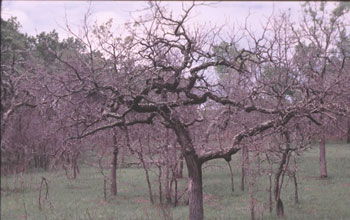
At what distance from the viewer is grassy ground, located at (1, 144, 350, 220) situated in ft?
41.7

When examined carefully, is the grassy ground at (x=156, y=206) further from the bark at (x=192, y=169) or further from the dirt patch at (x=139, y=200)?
the bark at (x=192, y=169)

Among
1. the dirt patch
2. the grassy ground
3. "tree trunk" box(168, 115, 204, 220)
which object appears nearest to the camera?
"tree trunk" box(168, 115, 204, 220)

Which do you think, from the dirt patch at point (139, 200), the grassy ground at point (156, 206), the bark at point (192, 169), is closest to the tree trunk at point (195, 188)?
the bark at point (192, 169)

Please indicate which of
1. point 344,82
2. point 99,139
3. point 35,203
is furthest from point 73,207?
point 344,82

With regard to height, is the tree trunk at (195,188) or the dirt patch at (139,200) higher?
the tree trunk at (195,188)

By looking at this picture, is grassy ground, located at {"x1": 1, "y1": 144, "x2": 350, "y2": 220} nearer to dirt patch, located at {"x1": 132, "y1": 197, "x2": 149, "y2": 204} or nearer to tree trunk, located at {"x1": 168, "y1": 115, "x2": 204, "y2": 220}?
dirt patch, located at {"x1": 132, "y1": 197, "x2": 149, "y2": 204}

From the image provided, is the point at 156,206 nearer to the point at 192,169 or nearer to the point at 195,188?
the point at 195,188

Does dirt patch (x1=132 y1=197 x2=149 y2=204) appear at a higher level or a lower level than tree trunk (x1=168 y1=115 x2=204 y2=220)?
lower

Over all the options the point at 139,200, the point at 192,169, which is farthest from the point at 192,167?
the point at 139,200

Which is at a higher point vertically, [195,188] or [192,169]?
[192,169]

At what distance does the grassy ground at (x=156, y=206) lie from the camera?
12.7m

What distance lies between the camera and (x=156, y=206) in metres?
14.9

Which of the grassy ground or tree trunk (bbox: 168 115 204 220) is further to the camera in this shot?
the grassy ground

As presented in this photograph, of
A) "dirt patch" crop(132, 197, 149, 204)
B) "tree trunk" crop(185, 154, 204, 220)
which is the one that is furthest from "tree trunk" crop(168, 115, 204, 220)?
"dirt patch" crop(132, 197, 149, 204)
